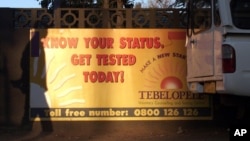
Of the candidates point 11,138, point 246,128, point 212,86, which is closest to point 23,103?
point 11,138

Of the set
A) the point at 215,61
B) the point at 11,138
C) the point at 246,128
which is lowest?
the point at 11,138

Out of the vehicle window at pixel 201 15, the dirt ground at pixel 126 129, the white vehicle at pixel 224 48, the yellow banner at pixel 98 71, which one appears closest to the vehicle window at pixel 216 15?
the white vehicle at pixel 224 48

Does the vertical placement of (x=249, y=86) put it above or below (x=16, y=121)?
above

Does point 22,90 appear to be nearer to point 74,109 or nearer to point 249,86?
point 74,109

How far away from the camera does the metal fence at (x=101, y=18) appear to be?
35.6 ft

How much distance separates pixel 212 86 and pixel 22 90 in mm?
4740

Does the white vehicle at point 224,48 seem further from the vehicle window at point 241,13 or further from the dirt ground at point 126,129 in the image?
the dirt ground at point 126,129

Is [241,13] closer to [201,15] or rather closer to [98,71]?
[201,15]

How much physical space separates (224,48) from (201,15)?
153 centimetres

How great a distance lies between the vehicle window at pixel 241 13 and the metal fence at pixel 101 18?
11.8 feet

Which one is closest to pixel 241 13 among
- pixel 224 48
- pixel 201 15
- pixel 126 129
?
pixel 224 48

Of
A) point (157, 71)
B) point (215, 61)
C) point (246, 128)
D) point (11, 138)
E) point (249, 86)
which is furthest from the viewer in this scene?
point (157, 71)

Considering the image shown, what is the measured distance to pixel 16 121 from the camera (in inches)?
425

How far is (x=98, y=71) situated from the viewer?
10.7 meters
